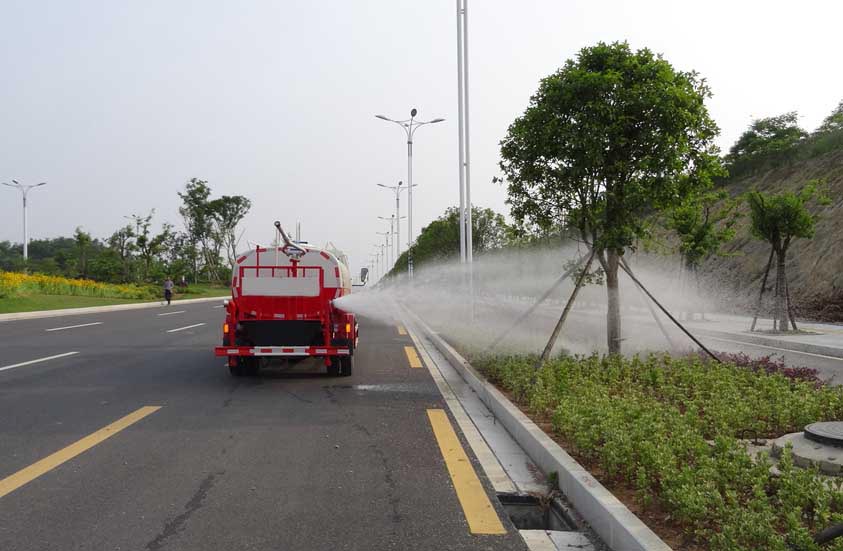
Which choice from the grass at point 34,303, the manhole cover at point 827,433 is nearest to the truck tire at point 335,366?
the manhole cover at point 827,433

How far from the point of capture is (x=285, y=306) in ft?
32.1

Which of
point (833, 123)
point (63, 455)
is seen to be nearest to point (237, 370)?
point (63, 455)

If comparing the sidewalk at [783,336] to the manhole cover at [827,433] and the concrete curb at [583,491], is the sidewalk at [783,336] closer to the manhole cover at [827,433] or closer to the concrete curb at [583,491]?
the manhole cover at [827,433]

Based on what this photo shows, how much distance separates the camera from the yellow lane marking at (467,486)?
4.07 meters

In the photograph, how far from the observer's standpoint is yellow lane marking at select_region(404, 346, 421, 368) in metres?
11.8

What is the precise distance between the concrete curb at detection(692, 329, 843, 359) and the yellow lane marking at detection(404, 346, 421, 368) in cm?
773

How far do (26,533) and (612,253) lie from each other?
25.9ft

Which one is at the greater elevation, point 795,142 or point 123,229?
point 795,142

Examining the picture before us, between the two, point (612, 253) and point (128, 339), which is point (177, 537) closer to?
point (612, 253)

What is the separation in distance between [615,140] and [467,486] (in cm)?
559

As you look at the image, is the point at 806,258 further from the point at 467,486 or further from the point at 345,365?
the point at 467,486

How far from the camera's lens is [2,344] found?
14.5 metres

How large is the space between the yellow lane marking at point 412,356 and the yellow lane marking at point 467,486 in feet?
16.2

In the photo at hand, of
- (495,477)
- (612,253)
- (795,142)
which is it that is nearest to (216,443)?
(495,477)
